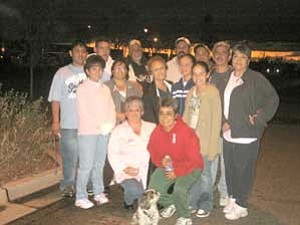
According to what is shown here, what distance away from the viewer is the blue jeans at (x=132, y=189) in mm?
6762

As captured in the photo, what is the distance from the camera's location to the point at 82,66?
7.23 m

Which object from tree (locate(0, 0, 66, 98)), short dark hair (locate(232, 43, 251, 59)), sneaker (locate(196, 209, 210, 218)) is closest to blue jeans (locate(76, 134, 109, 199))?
sneaker (locate(196, 209, 210, 218))

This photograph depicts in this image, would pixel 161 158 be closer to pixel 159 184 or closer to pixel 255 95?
pixel 159 184

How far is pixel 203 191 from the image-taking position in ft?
22.0

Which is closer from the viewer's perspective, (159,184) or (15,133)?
(159,184)

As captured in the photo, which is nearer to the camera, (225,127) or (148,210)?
(148,210)

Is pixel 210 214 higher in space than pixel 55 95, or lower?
lower

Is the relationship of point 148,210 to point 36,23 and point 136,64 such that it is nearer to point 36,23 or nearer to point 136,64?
point 136,64

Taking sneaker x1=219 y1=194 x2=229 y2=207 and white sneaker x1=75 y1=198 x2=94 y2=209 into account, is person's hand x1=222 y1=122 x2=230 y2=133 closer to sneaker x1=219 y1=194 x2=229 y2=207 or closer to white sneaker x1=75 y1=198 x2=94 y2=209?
sneaker x1=219 y1=194 x2=229 y2=207

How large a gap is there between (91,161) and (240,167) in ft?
5.73

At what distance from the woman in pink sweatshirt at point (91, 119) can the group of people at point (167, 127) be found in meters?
0.01

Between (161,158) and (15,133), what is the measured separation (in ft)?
9.54

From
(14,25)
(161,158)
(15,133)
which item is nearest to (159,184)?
(161,158)

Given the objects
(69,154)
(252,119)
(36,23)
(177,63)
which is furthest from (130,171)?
(36,23)
